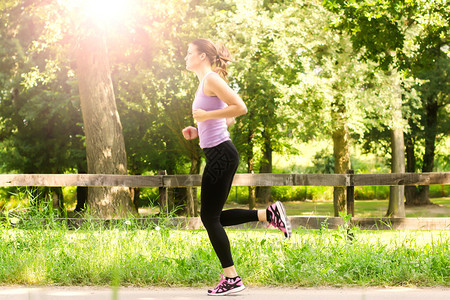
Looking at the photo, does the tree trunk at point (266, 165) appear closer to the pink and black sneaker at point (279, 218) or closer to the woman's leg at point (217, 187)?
the pink and black sneaker at point (279, 218)

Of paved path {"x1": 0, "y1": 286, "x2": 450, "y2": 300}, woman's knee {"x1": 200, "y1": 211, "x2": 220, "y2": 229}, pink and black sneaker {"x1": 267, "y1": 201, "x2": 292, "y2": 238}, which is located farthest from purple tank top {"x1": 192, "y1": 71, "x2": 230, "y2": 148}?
paved path {"x1": 0, "y1": 286, "x2": 450, "y2": 300}

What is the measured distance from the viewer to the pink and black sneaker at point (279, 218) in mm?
4372

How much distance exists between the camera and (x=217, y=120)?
414 cm

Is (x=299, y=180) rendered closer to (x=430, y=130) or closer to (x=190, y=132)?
(x=190, y=132)

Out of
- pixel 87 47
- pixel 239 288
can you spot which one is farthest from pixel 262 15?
pixel 239 288

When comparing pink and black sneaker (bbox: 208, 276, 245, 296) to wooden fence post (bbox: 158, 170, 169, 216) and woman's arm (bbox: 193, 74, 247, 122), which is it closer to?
woman's arm (bbox: 193, 74, 247, 122)

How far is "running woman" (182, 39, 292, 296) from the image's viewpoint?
13.1 feet

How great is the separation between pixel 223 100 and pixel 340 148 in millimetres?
16558

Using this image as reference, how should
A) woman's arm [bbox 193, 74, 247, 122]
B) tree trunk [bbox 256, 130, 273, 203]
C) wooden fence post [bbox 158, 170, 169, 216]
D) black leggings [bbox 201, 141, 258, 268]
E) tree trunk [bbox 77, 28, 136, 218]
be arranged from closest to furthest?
1. woman's arm [bbox 193, 74, 247, 122]
2. black leggings [bbox 201, 141, 258, 268]
3. wooden fence post [bbox 158, 170, 169, 216]
4. tree trunk [bbox 77, 28, 136, 218]
5. tree trunk [bbox 256, 130, 273, 203]

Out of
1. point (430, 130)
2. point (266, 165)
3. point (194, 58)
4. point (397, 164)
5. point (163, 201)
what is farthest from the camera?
point (266, 165)

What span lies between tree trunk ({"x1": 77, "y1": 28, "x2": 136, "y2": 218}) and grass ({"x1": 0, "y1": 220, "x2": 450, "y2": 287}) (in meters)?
5.39

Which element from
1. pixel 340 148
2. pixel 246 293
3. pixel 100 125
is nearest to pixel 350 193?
pixel 246 293

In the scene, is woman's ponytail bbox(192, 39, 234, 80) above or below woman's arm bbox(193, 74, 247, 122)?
above

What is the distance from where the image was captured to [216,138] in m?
4.14
